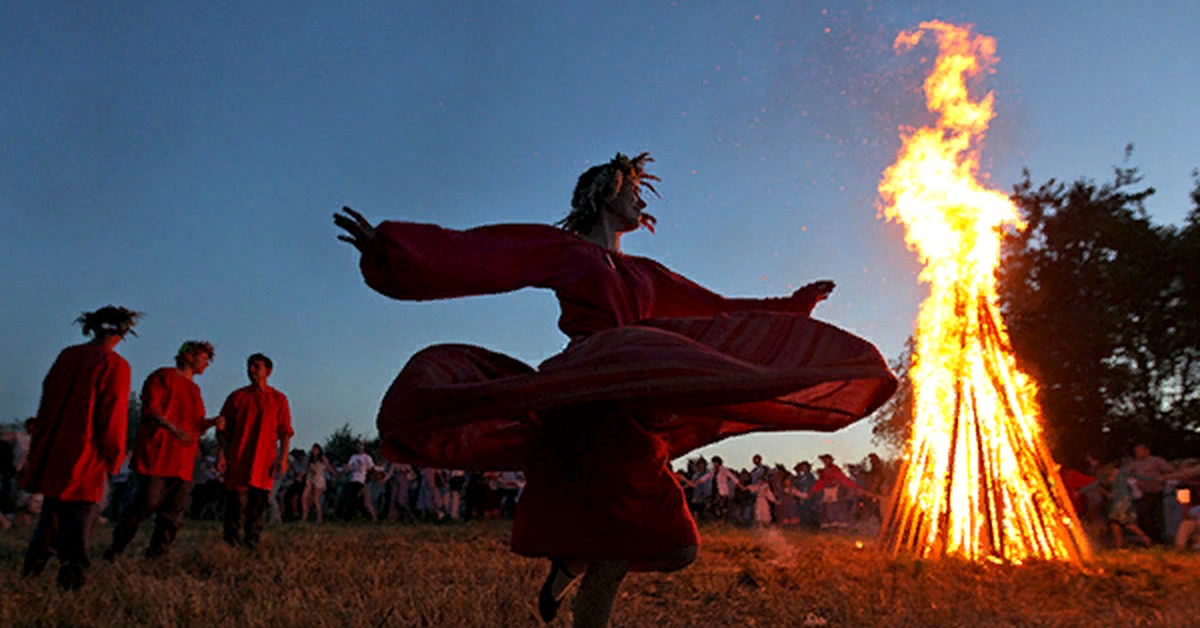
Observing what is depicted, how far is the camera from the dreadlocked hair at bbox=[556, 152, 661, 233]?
173 inches

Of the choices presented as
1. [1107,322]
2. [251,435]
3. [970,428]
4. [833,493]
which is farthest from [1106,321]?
[251,435]

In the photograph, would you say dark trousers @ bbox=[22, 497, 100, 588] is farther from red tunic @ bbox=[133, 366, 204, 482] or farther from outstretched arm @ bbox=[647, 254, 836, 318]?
outstretched arm @ bbox=[647, 254, 836, 318]

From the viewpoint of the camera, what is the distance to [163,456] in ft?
25.2

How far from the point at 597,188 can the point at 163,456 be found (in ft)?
17.5

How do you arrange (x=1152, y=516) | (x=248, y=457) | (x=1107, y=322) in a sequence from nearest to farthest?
(x=248, y=457) < (x=1152, y=516) < (x=1107, y=322)

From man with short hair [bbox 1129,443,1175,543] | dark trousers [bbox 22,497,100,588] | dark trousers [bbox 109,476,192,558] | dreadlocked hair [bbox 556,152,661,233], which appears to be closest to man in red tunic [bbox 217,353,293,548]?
dark trousers [bbox 109,476,192,558]

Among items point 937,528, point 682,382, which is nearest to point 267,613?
point 682,382

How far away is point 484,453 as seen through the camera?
3.98 metres

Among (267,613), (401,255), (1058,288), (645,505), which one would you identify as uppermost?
(1058,288)

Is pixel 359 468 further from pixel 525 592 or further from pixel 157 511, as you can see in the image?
pixel 525 592

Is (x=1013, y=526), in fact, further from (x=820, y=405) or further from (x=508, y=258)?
(x=508, y=258)

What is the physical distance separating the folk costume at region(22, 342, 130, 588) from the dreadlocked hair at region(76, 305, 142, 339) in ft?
0.40

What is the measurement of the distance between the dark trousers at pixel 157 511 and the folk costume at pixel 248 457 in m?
0.65

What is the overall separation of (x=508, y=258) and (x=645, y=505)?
3.87ft
